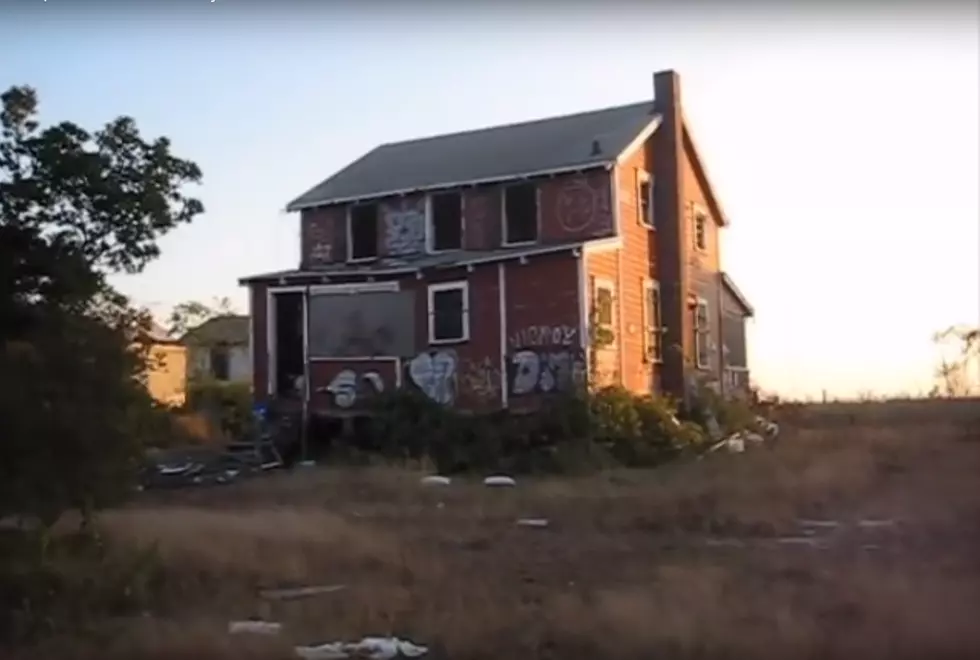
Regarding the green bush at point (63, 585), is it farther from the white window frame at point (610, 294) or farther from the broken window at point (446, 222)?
the broken window at point (446, 222)

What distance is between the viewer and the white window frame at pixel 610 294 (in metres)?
24.2

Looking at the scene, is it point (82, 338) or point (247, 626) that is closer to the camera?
point (247, 626)

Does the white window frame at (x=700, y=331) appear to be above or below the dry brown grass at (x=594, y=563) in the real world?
above

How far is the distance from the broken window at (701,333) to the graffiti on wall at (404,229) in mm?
6579

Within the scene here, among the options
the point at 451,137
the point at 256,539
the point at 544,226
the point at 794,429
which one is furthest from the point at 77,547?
the point at 451,137

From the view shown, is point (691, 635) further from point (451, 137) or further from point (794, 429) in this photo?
point (451, 137)

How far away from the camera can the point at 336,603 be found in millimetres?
9664

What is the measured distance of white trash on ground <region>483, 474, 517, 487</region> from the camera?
20.3 m

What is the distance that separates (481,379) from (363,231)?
599cm

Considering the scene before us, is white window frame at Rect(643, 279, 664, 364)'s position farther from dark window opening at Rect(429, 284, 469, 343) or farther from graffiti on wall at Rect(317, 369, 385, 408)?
graffiti on wall at Rect(317, 369, 385, 408)

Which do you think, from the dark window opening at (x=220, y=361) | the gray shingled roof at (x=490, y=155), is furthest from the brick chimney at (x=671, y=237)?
the dark window opening at (x=220, y=361)

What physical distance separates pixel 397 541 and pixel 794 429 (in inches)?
Answer: 633

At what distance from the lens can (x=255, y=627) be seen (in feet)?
28.6

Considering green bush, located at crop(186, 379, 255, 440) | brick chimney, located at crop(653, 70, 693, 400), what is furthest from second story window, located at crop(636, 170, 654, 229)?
green bush, located at crop(186, 379, 255, 440)
